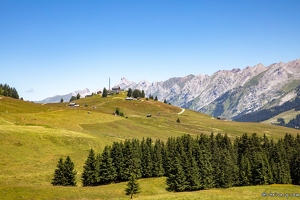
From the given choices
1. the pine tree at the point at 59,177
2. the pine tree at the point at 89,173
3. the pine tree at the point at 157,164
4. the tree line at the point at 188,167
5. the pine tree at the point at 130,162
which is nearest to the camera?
the pine tree at the point at 59,177

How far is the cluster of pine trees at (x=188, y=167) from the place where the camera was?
82550 millimetres

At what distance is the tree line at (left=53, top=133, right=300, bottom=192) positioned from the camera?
271ft

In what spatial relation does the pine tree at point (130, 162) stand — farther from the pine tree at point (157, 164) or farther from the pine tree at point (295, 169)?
the pine tree at point (295, 169)

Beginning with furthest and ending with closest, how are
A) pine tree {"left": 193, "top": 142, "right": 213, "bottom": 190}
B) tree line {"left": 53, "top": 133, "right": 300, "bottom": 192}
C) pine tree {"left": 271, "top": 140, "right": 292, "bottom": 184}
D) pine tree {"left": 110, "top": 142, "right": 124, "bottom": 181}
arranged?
pine tree {"left": 271, "top": 140, "right": 292, "bottom": 184} → pine tree {"left": 110, "top": 142, "right": 124, "bottom": 181} → pine tree {"left": 193, "top": 142, "right": 213, "bottom": 190} → tree line {"left": 53, "top": 133, "right": 300, "bottom": 192}

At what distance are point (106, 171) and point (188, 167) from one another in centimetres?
2539

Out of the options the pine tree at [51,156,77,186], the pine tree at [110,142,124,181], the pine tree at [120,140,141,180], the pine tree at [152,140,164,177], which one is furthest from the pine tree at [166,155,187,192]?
the pine tree at [51,156,77,186]

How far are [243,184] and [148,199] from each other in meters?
48.7

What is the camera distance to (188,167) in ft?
270

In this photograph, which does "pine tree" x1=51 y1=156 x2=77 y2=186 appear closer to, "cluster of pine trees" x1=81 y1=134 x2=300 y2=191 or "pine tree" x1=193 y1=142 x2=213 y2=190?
"cluster of pine trees" x1=81 y1=134 x2=300 y2=191

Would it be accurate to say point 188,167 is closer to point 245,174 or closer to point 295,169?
point 245,174

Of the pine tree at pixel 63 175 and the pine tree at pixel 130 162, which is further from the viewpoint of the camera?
the pine tree at pixel 130 162

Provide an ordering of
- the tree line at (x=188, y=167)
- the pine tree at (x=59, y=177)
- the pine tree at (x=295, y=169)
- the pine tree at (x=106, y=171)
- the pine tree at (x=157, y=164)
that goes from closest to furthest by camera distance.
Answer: the pine tree at (x=59, y=177) → the tree line at (x=188, y=167) → the pine tree at (x=106, y=171) → the pine tree at (x=157, y=164) → the pine tree at (x=295, y=169)

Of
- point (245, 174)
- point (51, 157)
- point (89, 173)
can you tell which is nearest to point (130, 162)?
point (89, 173)

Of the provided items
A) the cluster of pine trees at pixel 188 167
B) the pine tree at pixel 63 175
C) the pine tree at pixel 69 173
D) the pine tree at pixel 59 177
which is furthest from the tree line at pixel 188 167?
the pine tree at pixel 59 177
